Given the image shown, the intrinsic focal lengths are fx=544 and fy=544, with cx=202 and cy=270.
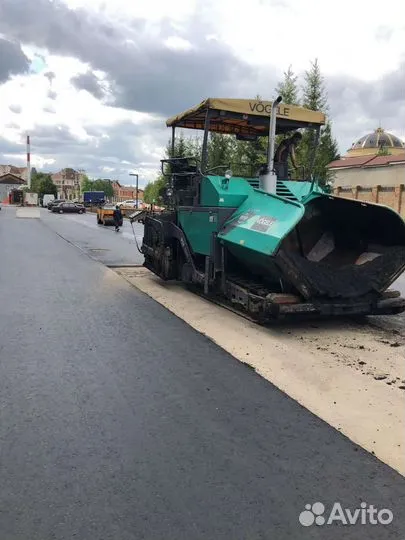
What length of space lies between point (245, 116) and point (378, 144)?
67633mm

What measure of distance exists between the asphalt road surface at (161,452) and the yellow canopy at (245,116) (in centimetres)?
357

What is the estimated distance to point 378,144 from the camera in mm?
70375

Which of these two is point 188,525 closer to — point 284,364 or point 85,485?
point 85,485

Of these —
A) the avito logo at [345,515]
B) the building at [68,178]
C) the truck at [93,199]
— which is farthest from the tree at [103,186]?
the avito logo at [345,515]

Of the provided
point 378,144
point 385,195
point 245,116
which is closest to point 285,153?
point 245,116

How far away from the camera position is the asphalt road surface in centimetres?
268

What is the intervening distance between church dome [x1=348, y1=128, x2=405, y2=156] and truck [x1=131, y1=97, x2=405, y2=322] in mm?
66142

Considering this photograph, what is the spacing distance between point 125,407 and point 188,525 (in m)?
1.51

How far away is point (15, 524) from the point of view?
2.63 meters

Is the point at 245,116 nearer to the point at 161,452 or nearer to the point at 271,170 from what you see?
the point at 271,170

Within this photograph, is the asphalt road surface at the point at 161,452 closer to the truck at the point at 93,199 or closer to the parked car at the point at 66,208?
the parked car at the point at 66,208

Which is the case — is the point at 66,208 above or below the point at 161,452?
below

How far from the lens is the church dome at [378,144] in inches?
2753

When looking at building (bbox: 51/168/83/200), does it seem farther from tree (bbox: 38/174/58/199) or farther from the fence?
the fence
